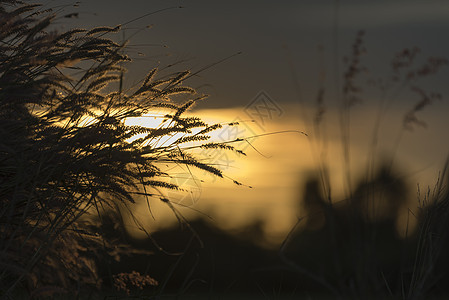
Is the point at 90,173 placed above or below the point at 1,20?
below

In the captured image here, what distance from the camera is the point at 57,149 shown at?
9.53 feet

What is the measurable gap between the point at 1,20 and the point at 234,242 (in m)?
23.5

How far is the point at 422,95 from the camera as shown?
215 centimetres

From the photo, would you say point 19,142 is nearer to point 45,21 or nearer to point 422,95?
point 45,21

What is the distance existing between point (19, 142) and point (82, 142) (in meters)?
0.30

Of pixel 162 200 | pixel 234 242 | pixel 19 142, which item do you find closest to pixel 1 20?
pixel 19 142

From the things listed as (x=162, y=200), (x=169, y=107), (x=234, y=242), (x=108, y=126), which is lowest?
(x=162, y=200)

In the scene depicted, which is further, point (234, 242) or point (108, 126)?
point (234, 242)

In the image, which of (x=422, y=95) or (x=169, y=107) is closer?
(x=422, y=95)

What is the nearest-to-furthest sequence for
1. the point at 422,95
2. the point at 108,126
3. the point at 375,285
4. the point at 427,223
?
1. the point at 375,285
2. the point at 422,95
3. the point at 427,223
4. the point at 108,126

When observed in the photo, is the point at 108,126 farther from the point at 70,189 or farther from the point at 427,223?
the point at 427,223

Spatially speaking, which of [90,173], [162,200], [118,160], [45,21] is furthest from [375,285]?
[45,21]

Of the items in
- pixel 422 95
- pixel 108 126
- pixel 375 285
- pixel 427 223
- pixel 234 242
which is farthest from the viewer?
pixel 234 242

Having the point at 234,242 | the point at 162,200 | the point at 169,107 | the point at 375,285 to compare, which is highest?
the point at 234,242
